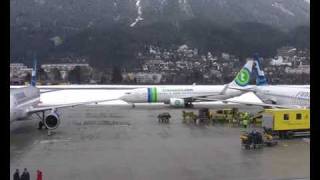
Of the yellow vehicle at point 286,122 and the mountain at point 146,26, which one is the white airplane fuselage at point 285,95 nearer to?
the yellow vehicle at point 286,122

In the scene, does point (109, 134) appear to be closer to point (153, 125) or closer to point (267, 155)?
point (153, 125)

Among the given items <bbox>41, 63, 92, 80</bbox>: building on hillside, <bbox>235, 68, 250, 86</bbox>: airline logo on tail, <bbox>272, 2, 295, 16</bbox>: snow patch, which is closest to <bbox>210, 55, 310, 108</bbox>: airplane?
<bbox>235, 68, 250, 86</bbox>: airline logo on tail

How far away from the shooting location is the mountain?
124 m

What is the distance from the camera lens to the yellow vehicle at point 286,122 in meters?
22.8

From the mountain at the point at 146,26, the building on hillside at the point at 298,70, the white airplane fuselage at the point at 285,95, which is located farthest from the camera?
the mountain at the point at 146,26

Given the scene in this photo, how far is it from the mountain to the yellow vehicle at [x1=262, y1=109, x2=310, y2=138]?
87213mm

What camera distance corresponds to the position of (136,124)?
29.6 m

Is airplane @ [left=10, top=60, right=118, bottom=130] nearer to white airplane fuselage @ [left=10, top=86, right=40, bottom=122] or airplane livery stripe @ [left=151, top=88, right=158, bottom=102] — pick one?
white airplane fuselage @ [left=10, top=86, right=40, bottom=122]

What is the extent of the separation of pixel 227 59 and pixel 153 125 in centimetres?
10711

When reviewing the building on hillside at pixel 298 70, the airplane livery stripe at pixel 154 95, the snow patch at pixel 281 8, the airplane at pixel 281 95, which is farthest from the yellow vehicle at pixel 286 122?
the snow patch at pixel 281 8

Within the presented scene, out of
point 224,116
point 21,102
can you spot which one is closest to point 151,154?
point 21,102

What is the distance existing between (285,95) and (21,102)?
64.6ft

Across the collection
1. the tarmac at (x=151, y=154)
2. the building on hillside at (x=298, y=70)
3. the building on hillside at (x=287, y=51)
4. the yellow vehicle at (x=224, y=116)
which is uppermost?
the building on hillside at (x=287, y=51)

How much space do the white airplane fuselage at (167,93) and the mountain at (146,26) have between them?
66.7 metres
